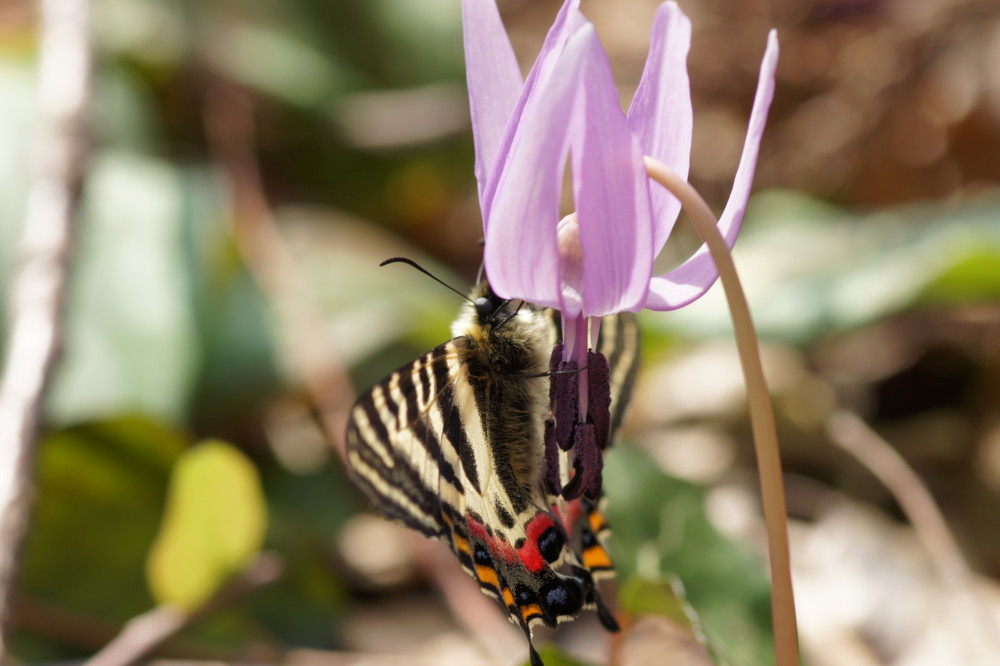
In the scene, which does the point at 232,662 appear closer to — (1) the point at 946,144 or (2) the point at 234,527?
(2) the point at 234,527

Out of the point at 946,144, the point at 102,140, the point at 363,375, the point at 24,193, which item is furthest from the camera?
the point at 946,144

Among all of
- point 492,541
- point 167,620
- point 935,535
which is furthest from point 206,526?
point 935,535

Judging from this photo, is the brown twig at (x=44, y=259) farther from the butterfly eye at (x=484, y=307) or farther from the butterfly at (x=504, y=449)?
the butterfly eye at (x=484, y=307)

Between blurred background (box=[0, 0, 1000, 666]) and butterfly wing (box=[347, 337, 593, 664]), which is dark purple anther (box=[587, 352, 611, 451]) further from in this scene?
blurred background (box=[0, 0, 1000, 666])

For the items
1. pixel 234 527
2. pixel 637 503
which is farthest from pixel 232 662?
pixel 637 503

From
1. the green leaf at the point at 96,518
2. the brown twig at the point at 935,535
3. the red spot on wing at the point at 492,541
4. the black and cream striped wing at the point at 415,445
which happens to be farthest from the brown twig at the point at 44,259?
the brown twig at the point at 935,535

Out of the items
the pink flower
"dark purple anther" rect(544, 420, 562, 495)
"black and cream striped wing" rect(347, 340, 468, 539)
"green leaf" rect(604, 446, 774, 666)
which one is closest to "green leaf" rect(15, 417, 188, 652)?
"black and cream striped wing" rect(347, 340, 468, 539)

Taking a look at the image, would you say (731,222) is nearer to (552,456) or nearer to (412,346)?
(552,456)
